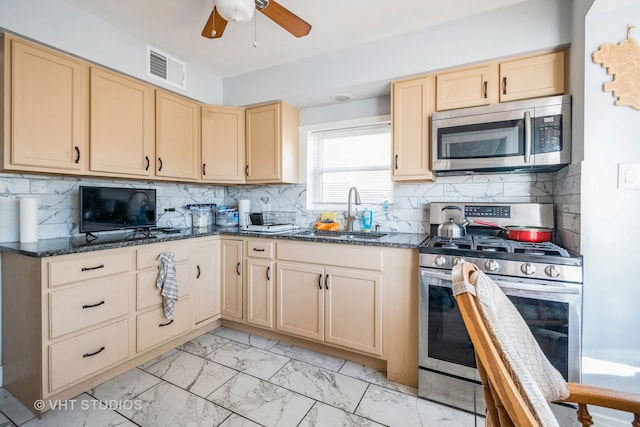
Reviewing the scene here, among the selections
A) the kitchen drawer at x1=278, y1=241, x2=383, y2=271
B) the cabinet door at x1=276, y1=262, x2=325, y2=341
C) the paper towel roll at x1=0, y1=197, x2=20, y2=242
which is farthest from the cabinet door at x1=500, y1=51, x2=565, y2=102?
the paper towel roll at x1=0, y1=197, x2=20, y2=242

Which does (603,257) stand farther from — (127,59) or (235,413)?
(127,59)

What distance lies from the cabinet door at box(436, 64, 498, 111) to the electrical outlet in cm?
83

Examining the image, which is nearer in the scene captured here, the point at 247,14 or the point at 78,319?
the point at 247,14

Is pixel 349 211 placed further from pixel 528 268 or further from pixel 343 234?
pixel 528 268

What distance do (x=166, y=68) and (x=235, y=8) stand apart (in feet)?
5.05

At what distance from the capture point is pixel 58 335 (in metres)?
1.72

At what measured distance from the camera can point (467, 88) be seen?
6.93 ft

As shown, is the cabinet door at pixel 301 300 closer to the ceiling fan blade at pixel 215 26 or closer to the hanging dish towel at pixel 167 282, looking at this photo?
the hanging dish towel at pixel 167 282

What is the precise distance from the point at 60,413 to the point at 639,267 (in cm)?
330

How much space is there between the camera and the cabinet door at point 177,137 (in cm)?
260

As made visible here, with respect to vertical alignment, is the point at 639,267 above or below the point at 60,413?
above

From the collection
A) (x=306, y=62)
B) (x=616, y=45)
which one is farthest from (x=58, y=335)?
(x=616, y=45)

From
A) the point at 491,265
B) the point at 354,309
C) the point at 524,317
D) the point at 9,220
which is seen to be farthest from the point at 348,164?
the point at 9,220

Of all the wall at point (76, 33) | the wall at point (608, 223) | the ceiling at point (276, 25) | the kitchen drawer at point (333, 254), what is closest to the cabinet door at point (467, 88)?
the ceiling at point (276, 25)
